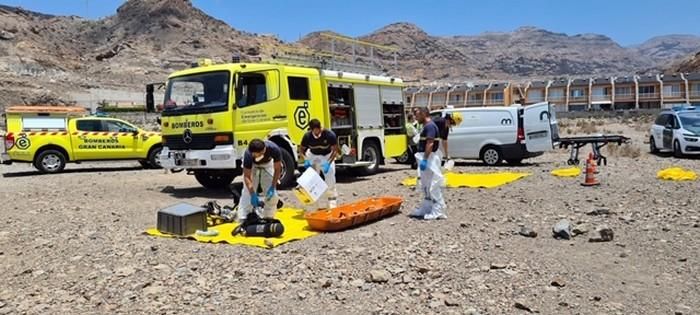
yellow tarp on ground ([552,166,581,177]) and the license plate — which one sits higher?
the license plate

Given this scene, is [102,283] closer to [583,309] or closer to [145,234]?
[145,234]

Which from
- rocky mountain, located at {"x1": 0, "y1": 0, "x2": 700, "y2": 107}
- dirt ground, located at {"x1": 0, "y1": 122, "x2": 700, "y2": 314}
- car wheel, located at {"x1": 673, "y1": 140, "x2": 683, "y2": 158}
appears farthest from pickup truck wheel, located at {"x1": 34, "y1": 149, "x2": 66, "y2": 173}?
rocky mountain, located at {"x1": 0, "y1": 0, "x2": 700, "y2": 107}

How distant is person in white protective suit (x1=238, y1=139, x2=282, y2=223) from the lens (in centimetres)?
813

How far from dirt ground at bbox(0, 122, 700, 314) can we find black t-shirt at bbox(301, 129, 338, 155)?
1648 mm

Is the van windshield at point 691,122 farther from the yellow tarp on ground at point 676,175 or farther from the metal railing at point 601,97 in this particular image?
the metal railing at point 601,97

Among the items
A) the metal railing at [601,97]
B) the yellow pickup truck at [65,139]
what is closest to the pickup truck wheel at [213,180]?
the yellow pickup truck at [65,139]

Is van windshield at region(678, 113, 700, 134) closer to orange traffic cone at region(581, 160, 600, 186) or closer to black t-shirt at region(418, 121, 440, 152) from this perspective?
orange traffic cone at region(581, 160, 600, 186)

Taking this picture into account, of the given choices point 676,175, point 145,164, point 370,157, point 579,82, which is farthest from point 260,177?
point 579,82

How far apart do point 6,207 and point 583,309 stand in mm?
9742

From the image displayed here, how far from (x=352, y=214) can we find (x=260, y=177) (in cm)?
140

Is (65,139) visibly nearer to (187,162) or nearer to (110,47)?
(187,162)

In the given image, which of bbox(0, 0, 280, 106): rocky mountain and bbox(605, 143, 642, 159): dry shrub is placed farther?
bbox(0, 0, 280, 106): rocky mountain

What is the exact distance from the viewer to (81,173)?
57.9ft

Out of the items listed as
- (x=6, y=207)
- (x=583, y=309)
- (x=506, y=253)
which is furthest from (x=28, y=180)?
(x=583, y=309)
